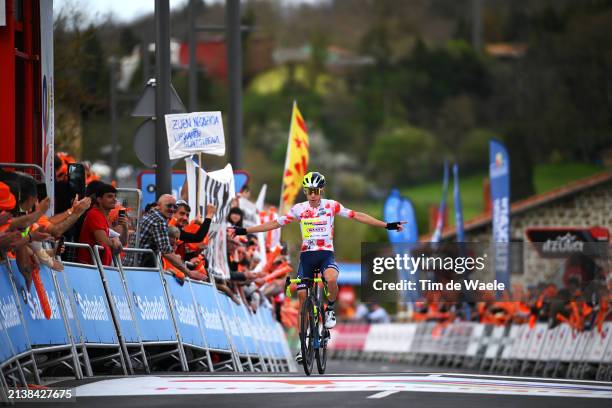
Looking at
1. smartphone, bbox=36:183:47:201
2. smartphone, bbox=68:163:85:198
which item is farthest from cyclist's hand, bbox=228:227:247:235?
smartphone, bbox=36:183:47:201

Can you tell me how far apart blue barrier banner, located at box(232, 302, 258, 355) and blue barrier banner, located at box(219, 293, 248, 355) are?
0.21 m

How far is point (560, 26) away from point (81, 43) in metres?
102

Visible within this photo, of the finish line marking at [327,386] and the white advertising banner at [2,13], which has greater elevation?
the white advertising banner at [2,13]

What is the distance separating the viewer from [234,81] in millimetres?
28922

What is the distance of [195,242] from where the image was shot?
20.2 m

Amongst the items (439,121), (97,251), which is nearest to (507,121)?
(439,121)

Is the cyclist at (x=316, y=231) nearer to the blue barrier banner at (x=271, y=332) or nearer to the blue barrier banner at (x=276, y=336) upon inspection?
the blue barrier banner at (x=271, y=332)

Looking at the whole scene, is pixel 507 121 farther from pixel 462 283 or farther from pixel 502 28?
pixel 462 283

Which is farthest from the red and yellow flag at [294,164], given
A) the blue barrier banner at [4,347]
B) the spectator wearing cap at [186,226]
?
the blue barrier banner at [4,347]

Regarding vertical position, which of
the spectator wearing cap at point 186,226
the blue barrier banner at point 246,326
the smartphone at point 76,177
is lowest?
the blue barrier banner at point 246,326

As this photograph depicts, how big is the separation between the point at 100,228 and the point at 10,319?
10.5 feet

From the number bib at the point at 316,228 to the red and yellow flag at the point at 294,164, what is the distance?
11116 millimetres

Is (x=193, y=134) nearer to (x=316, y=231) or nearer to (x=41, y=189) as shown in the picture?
(x=316, y=231)

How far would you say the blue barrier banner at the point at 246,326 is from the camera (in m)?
22.9
